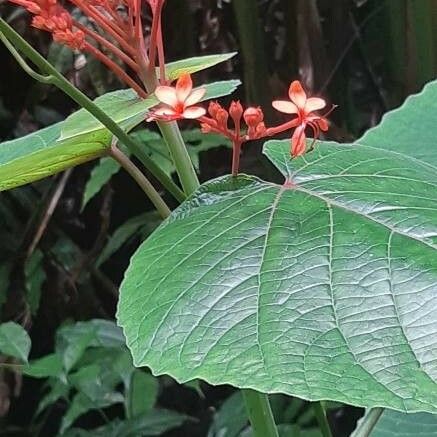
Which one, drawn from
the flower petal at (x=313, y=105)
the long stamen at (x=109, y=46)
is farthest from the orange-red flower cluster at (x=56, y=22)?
the flower petal at (x=313, y=105)

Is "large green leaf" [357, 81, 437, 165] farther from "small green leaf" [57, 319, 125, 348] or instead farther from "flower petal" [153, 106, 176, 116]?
"small green leaf" [57, 319, 125, 348]

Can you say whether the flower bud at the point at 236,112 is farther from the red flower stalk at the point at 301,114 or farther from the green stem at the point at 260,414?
the green stem at the point at 260,414

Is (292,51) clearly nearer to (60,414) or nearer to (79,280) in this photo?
(79,280)

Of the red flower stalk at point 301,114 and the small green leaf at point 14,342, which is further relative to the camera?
the small green leaf at point 14,342

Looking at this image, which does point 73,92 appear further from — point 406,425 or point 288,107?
point 406,425

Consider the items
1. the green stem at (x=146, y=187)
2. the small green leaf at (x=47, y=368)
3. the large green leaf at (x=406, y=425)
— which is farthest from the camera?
the small green leaf at (x=47, y=368)

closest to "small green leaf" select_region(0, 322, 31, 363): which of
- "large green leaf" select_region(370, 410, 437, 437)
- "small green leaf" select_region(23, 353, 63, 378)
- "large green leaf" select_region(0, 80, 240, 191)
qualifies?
"small green leaf" select_region(23, 353, 63, 378)
